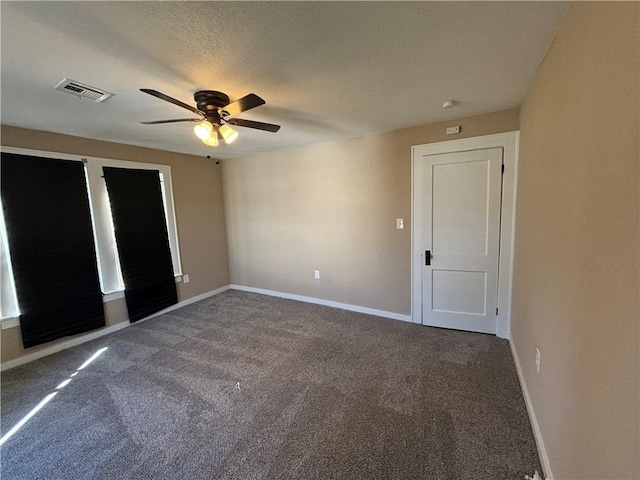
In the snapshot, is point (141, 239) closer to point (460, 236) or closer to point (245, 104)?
point (245, 104)

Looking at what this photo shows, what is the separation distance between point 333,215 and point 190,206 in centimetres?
235

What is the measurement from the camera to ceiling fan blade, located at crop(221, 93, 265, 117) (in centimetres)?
174

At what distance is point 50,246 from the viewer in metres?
2.99

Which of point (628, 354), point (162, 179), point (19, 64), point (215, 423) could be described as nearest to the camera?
point (628, 354)

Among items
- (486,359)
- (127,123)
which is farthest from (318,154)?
(486,359)

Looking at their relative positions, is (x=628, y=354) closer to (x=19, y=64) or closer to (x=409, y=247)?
(x=409, y=247)

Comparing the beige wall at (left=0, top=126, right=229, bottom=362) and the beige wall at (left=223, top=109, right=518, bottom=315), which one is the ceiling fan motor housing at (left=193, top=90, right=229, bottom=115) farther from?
the beige wall at (left=0, top=126, right=229, bottom=362)

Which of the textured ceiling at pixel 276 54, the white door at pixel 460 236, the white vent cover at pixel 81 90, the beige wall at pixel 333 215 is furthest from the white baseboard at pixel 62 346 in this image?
the white door at pixel 460 236

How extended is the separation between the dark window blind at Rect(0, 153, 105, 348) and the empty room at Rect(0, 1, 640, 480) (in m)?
0.02

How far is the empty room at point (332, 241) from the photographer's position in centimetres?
117

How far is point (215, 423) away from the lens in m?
1.94

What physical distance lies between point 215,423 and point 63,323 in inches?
→ 96.8

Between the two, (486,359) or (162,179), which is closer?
(486,359)

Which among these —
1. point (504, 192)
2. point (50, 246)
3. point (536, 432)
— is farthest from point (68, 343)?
point (504, 192)
